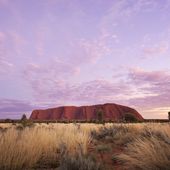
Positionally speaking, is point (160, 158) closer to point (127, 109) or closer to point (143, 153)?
point (143, 153)

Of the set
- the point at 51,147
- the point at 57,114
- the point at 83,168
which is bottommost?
the point at 83,168

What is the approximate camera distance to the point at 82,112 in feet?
530

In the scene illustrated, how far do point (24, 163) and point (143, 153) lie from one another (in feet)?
8.66

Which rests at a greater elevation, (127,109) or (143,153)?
(127,109)

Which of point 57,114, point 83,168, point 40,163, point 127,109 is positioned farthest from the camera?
point 57,114

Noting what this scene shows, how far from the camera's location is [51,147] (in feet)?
26.3

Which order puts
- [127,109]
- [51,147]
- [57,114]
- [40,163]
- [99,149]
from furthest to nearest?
[57,114], [127,109], [99,149], [51,147], [40,163]

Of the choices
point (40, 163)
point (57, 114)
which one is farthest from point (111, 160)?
point (57, 114)

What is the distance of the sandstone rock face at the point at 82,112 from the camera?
5979 inches

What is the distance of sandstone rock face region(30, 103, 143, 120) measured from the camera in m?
152

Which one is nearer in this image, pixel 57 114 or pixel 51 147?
pixel 51 147

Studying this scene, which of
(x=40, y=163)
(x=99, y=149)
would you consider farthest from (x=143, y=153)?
(x=99, y=149)

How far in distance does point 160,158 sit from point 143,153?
63 centimetres

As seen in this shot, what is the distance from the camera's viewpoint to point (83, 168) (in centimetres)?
499
